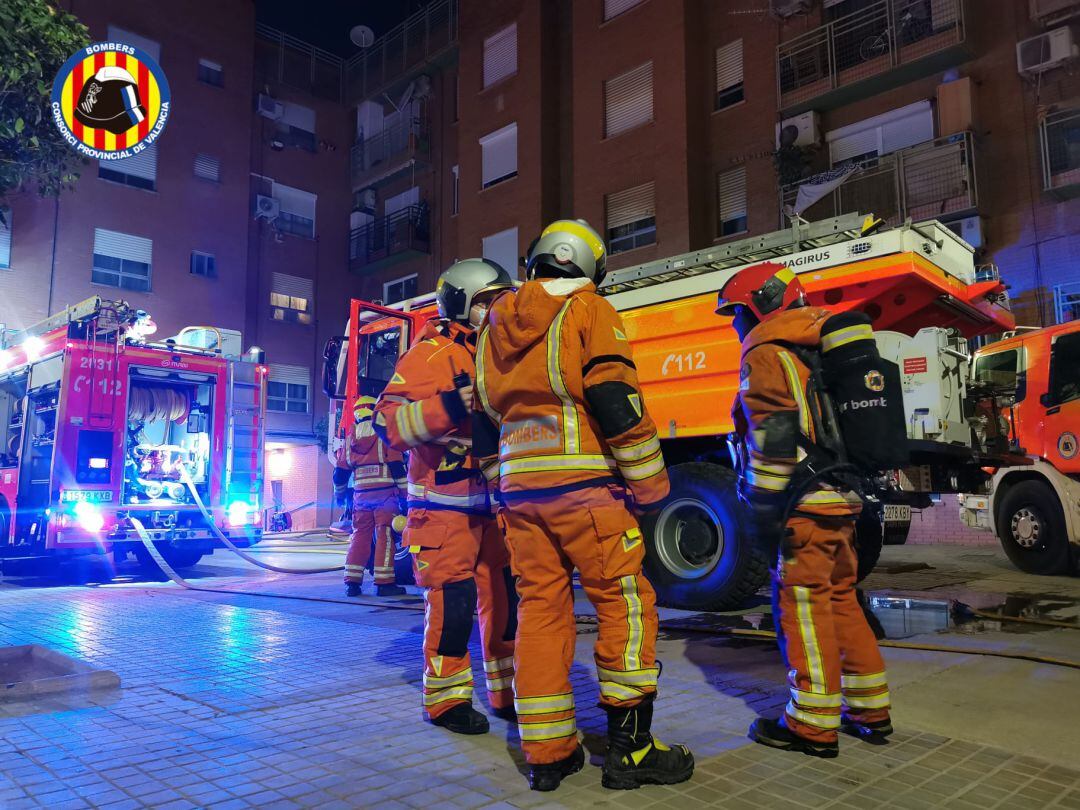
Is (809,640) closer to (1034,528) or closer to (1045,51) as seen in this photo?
(1034,528)

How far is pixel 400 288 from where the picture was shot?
2675 cm

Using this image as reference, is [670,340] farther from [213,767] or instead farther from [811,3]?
[811,3]

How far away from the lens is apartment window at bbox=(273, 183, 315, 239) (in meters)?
27.0

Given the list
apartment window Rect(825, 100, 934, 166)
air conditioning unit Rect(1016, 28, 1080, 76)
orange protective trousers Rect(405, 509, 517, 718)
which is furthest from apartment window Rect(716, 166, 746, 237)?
orange protective trousers Rect(405, 509, 517, 718)

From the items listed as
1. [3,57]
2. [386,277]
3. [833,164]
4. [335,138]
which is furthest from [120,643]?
[335,138]

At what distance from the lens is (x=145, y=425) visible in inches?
429

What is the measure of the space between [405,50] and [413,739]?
27078mm

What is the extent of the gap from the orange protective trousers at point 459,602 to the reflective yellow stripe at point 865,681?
1.36 meters

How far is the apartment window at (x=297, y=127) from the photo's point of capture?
2720 cm

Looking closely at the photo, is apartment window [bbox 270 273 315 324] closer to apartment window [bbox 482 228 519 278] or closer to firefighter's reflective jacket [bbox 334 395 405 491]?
apartment window [bbox 482 228 519 278]

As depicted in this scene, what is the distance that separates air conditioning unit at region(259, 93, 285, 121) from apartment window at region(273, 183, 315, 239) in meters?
2.23

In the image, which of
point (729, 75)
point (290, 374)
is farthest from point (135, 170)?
point (729, 75)

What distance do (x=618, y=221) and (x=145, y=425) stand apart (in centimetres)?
1183

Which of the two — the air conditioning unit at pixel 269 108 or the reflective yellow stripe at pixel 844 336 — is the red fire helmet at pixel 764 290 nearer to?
the reflective yellow stripe at pixel 844 336
